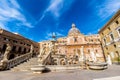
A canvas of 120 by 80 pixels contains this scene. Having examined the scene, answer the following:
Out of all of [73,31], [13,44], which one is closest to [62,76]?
[13,44]

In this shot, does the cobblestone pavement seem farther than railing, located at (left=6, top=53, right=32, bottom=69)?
No

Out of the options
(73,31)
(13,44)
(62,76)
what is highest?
(73,31)

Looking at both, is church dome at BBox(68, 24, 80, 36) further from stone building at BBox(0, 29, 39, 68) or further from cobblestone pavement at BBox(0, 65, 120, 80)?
cobblestone pavement at BBox(0, 65, 120, 80)

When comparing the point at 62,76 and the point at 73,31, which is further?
the point at 73,31

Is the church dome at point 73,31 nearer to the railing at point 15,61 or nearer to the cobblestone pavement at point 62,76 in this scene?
the railing at point 15,61

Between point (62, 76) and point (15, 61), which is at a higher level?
point (15, 61)

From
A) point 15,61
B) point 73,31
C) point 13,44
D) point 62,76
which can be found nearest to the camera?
point 62,76

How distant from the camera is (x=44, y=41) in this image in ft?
168

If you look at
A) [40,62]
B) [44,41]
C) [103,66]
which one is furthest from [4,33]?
[103,66]

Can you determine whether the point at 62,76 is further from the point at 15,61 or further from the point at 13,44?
the point at 13,44

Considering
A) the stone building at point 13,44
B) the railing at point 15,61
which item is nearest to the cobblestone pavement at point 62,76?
the railing at point 15,61

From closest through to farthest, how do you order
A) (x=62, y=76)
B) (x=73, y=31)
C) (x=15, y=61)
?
1. (x=62, y=76)
2. (x=15, y=61)
3. (x=73, y=31)

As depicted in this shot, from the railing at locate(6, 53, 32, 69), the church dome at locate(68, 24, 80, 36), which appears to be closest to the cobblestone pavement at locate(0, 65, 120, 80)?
the railing at locate(6, 53, 32, 69)

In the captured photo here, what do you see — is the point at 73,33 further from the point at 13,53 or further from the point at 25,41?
the point at 13,53
